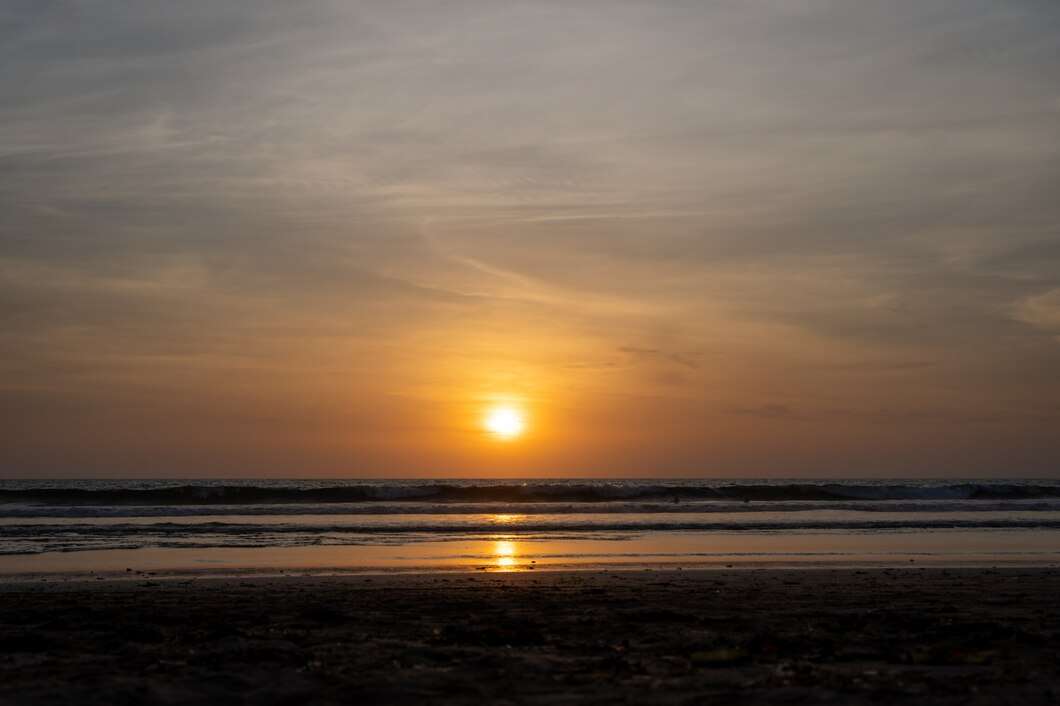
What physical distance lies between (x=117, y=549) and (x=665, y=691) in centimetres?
2326

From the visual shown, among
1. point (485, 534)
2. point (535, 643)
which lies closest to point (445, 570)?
point (535, 643)

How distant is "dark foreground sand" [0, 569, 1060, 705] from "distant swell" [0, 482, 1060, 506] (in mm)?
43767

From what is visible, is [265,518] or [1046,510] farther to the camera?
[1046,510]

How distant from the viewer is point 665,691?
902 cm

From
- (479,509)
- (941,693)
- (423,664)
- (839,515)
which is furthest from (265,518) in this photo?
(941,693)

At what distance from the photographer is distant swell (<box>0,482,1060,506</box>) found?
60.5 metres

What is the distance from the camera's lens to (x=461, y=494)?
7044cm

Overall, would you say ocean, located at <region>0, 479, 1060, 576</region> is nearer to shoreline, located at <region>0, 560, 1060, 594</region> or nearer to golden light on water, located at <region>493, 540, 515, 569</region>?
golden light on water, located at <region>493, 540, 515, 569</region>

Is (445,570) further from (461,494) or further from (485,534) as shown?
(461,494)

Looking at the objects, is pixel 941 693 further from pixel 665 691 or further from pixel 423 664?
pixel 423 664

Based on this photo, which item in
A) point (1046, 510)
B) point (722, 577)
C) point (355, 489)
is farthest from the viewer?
point (355, 489)

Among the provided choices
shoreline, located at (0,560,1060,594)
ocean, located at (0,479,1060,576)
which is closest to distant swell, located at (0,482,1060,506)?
ocean, located at (0,479,1060,576)

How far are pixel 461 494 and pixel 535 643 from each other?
5909 cm

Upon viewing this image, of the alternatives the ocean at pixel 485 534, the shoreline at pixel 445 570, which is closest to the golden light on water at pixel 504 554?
the ocean at pixel 485 534
